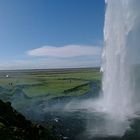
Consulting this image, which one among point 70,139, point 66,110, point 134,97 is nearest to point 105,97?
point 134,97

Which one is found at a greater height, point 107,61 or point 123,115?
point 107,61

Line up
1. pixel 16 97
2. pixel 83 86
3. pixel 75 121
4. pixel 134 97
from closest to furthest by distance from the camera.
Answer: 1. pixel 75 121
2. pixel 134 97
3. pixel 16 97
4. pixel 83 86

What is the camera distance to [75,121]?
5175 cm

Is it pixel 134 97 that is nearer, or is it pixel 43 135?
pixel 43 135

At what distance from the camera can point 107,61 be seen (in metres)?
73.9

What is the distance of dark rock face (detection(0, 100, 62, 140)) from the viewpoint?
27.5 meters

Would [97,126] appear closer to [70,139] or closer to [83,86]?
[70,139]

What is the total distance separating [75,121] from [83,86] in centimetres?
5857

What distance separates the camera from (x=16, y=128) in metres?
29.9

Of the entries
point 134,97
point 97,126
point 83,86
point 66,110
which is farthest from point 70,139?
point 83,86

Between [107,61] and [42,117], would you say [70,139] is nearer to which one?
[42,117]

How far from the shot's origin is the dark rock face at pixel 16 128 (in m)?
27.5

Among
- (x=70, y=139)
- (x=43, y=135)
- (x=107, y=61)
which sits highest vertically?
(x=107, y=61)

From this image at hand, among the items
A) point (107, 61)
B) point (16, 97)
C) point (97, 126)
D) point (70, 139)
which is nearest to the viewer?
point (70, 139)
